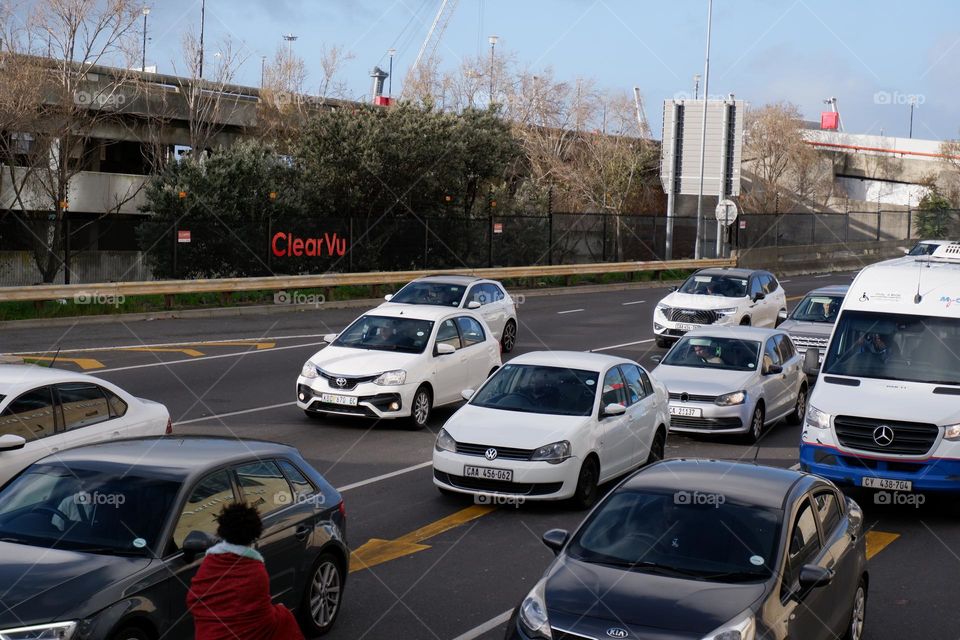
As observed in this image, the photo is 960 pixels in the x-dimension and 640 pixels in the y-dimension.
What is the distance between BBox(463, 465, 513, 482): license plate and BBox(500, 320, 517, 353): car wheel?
12612 mm

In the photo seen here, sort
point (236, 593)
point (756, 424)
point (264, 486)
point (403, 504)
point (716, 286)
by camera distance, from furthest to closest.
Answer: point (716, 286)
point (756, 424)
point (403, 504)
point (264, 486)
point (236, 593)

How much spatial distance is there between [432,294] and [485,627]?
15.7 metres

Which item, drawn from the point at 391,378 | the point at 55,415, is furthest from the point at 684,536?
the point at 391,378

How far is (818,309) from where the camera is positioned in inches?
923

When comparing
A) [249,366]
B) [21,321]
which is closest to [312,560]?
[249,366]

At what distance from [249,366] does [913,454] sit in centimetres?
1286

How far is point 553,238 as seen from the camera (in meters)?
45.9

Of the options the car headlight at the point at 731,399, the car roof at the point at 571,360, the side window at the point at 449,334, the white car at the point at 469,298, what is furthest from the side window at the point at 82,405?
the white car at the point at 469,298

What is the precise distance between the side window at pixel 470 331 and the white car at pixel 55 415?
7201 millimetres

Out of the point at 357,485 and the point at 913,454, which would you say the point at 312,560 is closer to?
the point at 357,485

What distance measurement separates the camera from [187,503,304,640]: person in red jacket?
548 cm

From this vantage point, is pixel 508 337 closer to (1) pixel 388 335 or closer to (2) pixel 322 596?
(1) pixel 388 335

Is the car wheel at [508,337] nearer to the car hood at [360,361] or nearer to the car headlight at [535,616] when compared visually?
the car hood at [360,361]

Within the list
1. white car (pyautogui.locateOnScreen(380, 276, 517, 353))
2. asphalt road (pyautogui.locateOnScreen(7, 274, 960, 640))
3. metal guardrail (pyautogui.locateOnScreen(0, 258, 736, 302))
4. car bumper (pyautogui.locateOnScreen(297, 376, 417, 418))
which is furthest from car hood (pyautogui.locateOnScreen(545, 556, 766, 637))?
metal guardrail (pyautogui.locateOnScreen(0, 258, 736, 302))
